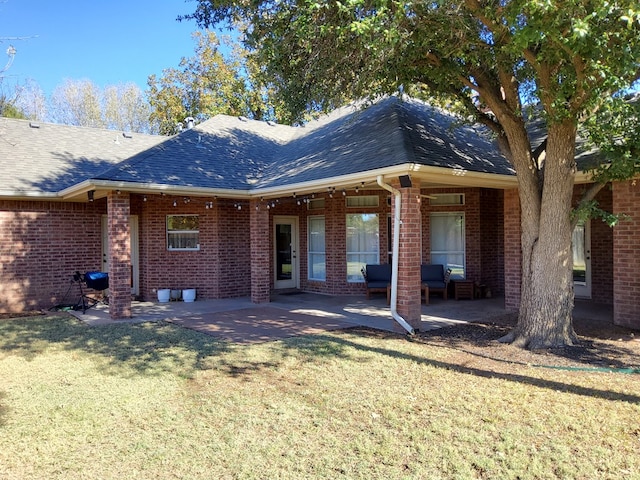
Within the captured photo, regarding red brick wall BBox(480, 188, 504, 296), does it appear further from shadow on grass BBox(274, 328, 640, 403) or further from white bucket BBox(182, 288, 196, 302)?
white bucket BBox(182, 288, 196, 302)

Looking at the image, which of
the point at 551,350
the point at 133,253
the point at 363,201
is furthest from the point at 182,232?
the point at 551,350

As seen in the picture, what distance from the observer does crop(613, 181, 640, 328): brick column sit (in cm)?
851

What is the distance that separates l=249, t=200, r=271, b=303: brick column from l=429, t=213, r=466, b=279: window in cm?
456

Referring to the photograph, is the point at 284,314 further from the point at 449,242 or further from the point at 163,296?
the point at 449,242

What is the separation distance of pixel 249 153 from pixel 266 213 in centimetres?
283

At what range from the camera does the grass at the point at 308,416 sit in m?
3.68

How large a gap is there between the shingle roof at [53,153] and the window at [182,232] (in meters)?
2.45

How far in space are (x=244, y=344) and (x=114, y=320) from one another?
147 inches

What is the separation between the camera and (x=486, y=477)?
136 inches

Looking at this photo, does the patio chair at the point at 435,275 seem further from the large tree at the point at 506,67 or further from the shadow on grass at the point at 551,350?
the large tree at the point at 506,67

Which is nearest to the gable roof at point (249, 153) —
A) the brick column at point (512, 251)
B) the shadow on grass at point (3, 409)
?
the brick column at point (512, 251)

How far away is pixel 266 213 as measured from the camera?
39.8ft

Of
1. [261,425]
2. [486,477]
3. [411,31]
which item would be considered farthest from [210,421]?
[411,31]

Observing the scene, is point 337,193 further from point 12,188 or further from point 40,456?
point 40,456
